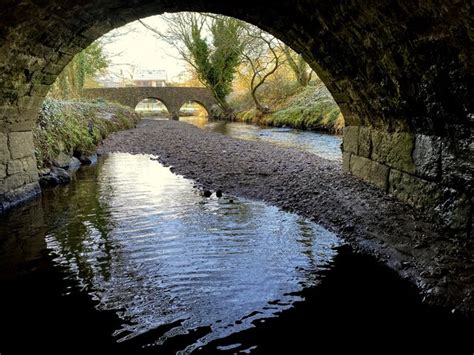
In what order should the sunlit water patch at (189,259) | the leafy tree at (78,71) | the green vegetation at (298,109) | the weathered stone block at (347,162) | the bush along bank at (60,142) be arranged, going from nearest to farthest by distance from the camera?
the sunlit water patch at (189,259) → the weathered stone block at (347,162) → the bush along bank at (60,142) → the leafy tree at (78,71) → the green vegetation at (298,109)

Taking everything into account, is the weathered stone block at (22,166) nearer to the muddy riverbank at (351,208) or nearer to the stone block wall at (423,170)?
the muddy riverbank at (351,208)

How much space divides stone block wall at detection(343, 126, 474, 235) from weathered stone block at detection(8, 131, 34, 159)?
5347 mm

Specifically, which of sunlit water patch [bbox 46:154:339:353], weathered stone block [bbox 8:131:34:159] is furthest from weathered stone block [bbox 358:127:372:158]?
weathered stone block [bbox 8:131:34:159]

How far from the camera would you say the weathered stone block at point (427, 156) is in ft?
12.9

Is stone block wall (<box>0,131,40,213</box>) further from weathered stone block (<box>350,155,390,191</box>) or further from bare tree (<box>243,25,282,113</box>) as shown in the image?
bare tree (<box>243,25,282,113</box>)

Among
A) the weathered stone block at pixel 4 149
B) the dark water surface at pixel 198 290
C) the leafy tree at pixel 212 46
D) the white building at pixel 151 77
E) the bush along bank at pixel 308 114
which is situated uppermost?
the white building at pixel 151 77

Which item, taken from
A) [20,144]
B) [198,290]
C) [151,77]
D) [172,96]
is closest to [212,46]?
[172,96]

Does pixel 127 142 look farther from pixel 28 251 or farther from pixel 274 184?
pixel 28 251

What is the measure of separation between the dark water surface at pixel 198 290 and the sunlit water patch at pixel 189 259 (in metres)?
0.01

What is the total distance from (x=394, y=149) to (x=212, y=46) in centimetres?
2511

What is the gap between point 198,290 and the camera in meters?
3.11

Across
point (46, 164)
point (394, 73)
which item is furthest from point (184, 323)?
point (46, 164)

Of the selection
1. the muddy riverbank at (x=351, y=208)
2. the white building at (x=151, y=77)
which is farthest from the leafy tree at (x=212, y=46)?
the white building at (x=151, y=77)

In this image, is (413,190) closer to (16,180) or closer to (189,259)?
(189,259)
